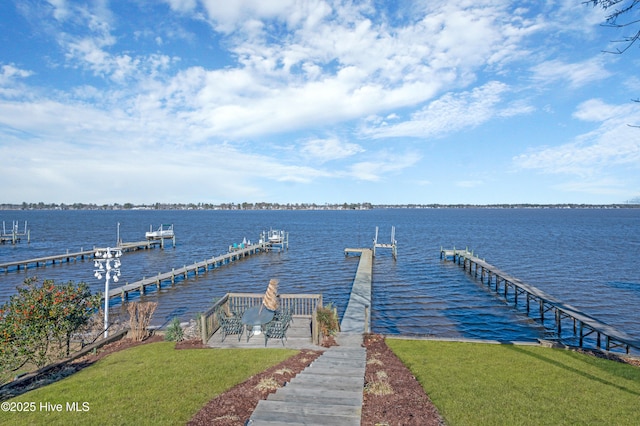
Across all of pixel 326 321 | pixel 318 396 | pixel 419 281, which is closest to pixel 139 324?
pixel 326 321

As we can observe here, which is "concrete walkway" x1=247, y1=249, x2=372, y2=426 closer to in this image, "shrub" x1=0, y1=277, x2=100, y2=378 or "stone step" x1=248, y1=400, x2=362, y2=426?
"stone step" x1=248, y1=400, x2=362, y2=426

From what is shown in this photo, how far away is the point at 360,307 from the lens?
19172mm

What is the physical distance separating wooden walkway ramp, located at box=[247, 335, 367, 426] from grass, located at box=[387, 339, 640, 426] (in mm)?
1798

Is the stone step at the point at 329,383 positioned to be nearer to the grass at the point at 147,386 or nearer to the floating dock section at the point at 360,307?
the grass at the point at 147,386

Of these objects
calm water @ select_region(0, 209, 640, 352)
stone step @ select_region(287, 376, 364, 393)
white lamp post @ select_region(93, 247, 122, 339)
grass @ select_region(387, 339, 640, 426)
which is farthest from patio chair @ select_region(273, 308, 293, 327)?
white lamp post @ select_region(93, 247, 122, 339)

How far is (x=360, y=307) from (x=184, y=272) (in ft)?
65.6

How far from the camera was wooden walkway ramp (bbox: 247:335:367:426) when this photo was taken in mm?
5824

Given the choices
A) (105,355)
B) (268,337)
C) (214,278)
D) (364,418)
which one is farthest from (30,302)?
(214,278)

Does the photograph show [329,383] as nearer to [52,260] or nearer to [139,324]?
[139,324]

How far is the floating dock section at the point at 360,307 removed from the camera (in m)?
14.8

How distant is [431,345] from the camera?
484 inches

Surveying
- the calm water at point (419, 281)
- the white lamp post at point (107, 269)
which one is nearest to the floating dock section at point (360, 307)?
the calm water at point (419, 281)

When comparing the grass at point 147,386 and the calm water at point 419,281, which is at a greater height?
the grass at point 147,386

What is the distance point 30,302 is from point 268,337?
7.05 meters
